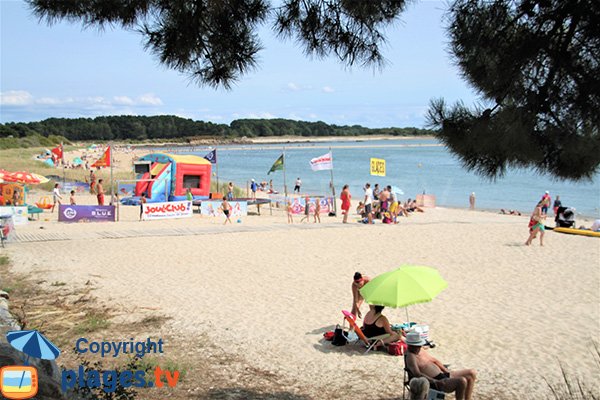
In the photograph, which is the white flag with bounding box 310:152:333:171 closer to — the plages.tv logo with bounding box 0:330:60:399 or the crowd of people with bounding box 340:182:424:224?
the crowd of people with bounding box 340:182:424:224

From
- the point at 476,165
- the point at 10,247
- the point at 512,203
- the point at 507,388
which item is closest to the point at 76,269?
the point at 10,247

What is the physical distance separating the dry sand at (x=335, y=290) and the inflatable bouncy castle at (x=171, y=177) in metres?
5.86

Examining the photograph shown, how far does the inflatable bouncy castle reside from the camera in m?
23.8

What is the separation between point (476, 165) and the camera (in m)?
4.11

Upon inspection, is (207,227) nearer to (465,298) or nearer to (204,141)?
(465,298)

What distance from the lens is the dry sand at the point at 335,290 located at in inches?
255

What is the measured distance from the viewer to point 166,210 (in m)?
20.3

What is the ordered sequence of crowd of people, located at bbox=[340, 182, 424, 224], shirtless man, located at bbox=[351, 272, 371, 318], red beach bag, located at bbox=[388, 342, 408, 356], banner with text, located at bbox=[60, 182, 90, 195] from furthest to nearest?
banner with text, located at bbox=[60, 182, 90, 195] < crowd of people, located at bbox=[340, 182, 424, 224] < shirtless man, located at bbox=[351, 272, 371, 318] < red beach bag, located at bbox=[388, 342, 408, 356]

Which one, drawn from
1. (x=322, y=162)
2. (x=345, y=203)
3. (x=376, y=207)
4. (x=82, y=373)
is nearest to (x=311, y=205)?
(x=322, y=162)

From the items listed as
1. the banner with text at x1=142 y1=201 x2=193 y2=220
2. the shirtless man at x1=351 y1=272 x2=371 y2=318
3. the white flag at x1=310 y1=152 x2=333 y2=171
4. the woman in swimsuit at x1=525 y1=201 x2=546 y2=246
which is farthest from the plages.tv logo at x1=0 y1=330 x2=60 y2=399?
the white flag at x1=310 y1=152 x2=333 y2=171

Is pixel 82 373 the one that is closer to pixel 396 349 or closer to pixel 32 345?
pixel 32 345

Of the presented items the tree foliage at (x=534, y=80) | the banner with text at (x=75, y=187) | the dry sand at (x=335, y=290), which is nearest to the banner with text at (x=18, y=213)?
the dry sand at (x=335, y=290)

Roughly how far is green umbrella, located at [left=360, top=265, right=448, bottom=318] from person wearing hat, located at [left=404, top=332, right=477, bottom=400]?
824 mm

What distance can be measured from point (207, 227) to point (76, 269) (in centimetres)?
683
